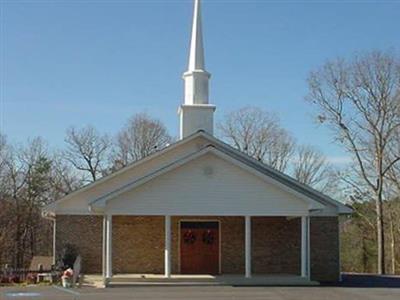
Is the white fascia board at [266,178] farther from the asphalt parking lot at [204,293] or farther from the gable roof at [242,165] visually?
the asphalt parking lot at [204,293]

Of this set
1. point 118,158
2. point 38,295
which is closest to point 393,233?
point 118,158

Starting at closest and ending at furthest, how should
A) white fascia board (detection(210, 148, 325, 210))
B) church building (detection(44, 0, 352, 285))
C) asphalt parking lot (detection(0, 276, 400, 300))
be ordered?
asphalt parking lot (detection(0, 276, 400, 300))
white fascia board (detection(210, 148, 325, 210))
church building (detection(44, 0, 352, 285))

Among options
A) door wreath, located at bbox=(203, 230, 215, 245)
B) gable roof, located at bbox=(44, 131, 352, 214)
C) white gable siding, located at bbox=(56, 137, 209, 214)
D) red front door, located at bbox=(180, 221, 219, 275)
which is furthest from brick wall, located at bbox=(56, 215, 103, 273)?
door wreath, located at bbox=(203, 230, 215, 245)

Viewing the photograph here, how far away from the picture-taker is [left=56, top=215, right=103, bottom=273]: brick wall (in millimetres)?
27422

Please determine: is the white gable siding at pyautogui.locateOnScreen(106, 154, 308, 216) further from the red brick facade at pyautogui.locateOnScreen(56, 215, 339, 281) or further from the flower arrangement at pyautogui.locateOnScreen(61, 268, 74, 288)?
the red brick facade at pyautogui.locateOnScreen(56, 215, 339, 281)

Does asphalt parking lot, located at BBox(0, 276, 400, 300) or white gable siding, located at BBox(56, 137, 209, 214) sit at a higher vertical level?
white gable siding, located at BBox(56, 137, 209, 214)

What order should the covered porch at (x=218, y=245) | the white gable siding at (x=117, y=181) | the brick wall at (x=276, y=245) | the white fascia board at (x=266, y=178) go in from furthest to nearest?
the brick wall at (x=276, y=245) → the covered porch at (x=218, y=245) → the white gable siding at (x=117, y=181) → the white fascia board at (x=266, y=178)

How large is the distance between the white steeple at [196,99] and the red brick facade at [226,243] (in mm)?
4603

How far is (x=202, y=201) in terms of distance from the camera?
24719mm

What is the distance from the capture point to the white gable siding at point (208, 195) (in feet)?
80.3

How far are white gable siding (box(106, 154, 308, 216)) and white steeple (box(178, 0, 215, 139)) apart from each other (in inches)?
214

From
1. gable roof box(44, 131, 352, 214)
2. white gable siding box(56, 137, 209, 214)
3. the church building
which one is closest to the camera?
gable roof box(44, 131, 352, 214)

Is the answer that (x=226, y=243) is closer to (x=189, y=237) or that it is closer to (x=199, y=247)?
(x=199, y=247)

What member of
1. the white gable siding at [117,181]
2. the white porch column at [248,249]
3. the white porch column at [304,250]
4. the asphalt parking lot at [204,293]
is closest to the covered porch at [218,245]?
the white gable siding at [117,181]
